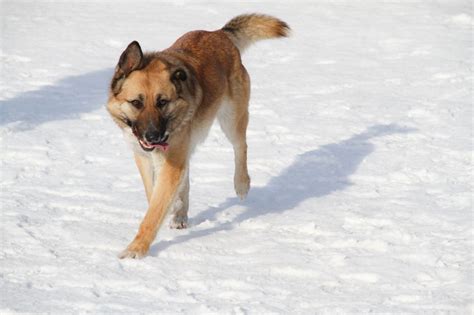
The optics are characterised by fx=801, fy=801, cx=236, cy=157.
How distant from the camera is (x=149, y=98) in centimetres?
610

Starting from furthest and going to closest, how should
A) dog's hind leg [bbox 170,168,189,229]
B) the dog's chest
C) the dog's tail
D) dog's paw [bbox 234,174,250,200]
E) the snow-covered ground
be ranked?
1. the dog's tail
2. dog's paw [bbox 234,174,250,200]
3. dog's hind leg [bbox 170,168,189,229]
4. the dog's chest
5. the snow-covered ground

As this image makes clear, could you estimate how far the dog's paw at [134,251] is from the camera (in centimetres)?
598

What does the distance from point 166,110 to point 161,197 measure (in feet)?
2.27

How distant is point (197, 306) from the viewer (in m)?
5.20

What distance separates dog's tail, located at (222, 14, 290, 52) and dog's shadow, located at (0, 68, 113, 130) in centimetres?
272

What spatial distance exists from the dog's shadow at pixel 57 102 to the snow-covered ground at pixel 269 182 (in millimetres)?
38

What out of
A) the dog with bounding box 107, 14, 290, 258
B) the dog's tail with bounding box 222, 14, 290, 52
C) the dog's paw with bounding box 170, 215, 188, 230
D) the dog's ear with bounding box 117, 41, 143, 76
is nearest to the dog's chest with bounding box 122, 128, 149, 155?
the dog with bounding box 107, 14, 290, 258

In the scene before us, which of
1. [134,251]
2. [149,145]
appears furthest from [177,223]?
[149,145]

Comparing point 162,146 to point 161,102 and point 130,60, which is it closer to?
point 161,102

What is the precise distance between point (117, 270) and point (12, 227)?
1.25 metres

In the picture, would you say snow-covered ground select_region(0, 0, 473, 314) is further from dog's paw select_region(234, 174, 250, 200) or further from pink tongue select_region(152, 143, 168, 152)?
pink tongue select_region(152, 143, 168, 152)

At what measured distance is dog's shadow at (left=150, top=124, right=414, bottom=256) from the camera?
719 cm

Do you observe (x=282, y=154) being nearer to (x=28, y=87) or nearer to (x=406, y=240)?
(x=406, y=240)

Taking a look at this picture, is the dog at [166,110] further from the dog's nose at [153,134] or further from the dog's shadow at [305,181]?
the dog's shadow at [305,181]
